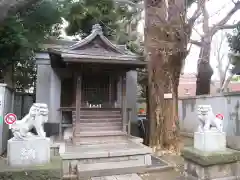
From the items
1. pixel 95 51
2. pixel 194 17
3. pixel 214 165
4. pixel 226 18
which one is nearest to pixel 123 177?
pixel 214 165

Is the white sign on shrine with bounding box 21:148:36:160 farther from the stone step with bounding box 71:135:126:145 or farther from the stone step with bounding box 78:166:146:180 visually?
the stone step with bounding box 71:135:126:145

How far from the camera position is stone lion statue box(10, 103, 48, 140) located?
13.3 ft

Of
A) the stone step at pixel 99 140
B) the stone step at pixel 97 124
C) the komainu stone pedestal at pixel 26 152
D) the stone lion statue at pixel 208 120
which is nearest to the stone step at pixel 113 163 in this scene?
the stone step at pixel 99 140

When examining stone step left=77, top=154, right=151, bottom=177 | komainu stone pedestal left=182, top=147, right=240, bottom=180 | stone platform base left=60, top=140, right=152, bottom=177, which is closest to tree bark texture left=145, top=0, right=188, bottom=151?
stone platform base left=60, top=140, right=152, bottom=177

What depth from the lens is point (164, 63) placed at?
8.27 m

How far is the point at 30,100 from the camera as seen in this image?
12.0 m

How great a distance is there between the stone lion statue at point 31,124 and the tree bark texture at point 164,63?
16.2ft

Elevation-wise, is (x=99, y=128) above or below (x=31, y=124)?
below

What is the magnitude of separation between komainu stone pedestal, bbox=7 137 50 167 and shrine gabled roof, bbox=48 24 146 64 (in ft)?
13.5

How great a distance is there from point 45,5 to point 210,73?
984cm

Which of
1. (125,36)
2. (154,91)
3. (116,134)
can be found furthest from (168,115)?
(125,36)

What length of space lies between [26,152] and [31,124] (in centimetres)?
49

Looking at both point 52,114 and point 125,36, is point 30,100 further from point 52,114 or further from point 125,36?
point 125,36

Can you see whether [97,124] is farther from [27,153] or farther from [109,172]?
[27,153]
